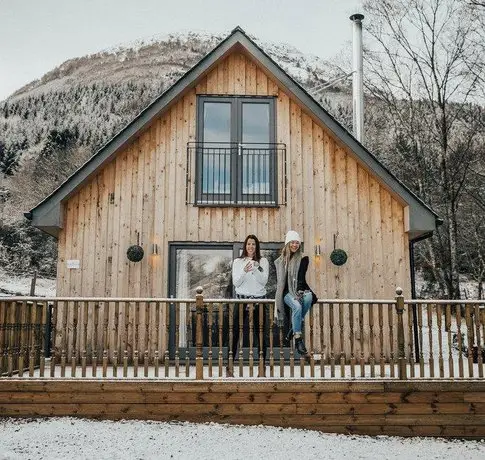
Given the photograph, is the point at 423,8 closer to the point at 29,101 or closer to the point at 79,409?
the point at 79,409

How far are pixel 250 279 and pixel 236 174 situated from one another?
114 inches

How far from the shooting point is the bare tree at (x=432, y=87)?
17.5 meters

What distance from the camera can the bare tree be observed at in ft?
57.6

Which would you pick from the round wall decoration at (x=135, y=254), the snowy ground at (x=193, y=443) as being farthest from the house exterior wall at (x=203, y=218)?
the snowy ground at (x=193, y=443)

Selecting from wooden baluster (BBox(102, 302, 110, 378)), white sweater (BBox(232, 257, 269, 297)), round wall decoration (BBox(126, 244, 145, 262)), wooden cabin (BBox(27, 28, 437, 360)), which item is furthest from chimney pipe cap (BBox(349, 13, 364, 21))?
wooden baluster (BBox(102, 302, 110, 378))

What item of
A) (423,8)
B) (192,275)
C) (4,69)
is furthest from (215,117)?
(4,69)

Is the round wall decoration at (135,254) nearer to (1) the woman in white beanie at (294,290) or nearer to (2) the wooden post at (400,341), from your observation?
(1) the woman in white beanie at (294,290)

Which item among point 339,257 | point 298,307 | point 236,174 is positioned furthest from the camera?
point 236,174

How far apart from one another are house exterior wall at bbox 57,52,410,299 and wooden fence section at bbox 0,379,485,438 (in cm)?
312

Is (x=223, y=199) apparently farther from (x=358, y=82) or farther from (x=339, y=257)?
(x=358, y=82)

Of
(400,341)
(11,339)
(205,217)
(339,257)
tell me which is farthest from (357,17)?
(11,339)

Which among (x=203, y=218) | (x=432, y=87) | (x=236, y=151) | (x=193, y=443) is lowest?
(x=193, y=443)

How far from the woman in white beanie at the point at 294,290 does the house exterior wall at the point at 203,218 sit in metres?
2.74

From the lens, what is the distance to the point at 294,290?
771 centimetres
